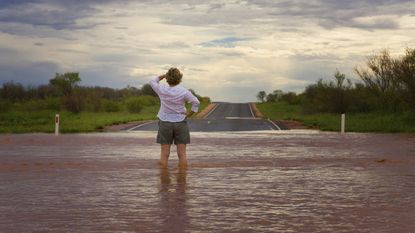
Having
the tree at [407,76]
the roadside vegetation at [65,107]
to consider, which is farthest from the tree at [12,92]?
the tree at [407,76]

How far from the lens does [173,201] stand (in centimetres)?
899

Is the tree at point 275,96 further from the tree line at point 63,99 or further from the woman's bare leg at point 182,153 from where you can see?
the woman's bare leg at point 182,153

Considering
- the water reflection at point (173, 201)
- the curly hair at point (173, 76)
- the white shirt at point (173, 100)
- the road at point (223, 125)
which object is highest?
the curly hair at point (173, 76)

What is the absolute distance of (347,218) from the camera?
780 cm

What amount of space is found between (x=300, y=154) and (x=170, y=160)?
4065mm

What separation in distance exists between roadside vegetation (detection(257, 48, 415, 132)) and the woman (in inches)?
857

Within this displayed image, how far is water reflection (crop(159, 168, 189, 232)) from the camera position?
7.34 m

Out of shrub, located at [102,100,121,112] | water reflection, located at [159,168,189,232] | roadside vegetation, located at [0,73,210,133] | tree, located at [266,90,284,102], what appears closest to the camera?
water reflection, located at [159,168,189,232]

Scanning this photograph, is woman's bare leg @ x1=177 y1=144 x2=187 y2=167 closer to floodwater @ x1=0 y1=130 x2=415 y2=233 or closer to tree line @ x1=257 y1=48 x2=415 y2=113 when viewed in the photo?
floodwater @ x1=0 y1=130 x2=415 y2=233

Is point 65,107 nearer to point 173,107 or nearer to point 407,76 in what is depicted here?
point 407,76

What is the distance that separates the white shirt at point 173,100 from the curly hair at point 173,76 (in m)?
0.10

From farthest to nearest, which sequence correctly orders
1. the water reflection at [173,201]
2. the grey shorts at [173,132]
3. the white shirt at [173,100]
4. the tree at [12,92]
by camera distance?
the tree at [12,92]
the grey shorts at [173,132]
the white shirt at [173,100]
the water reflection at [173,201]

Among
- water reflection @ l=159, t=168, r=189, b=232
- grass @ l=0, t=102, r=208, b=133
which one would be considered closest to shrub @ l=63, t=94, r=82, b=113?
grass @ l=0, t=102, r=208, b=133

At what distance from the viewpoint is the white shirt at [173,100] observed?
1226 cm
